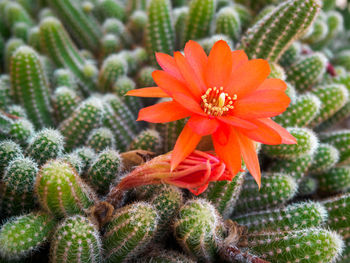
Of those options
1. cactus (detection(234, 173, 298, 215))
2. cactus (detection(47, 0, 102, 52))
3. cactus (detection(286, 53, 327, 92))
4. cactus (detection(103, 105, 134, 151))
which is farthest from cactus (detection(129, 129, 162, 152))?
cactus (detection(47, 0, 102, 52))

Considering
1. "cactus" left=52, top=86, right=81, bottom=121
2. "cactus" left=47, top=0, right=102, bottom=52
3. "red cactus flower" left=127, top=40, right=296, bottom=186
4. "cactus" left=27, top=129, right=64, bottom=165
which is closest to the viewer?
"red cactus flower" left=127, top=40, right=296, bottom=186

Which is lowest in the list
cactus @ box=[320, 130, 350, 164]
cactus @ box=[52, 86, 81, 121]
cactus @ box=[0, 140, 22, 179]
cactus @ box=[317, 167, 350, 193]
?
cactus @ box=[317, 167, 350, 193]

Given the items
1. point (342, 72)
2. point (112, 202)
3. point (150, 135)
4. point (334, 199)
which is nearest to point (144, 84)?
point (150, 135)

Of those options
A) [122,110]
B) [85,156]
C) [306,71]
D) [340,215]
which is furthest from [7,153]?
[306,71]

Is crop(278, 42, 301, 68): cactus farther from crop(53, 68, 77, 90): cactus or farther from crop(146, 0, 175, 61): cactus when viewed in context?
crop(53, 68, 77, 90): cactus

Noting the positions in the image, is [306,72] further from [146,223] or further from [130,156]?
[146,223]

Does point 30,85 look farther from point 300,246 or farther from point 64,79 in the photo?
point 300,246
